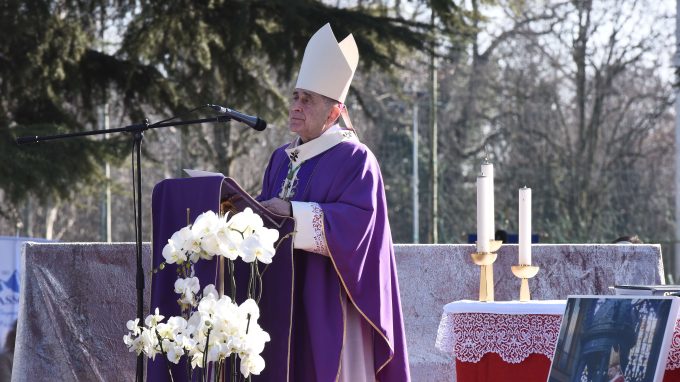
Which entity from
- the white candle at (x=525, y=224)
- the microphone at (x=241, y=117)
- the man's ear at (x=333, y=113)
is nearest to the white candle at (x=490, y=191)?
the white candle at (x=525, y=224)

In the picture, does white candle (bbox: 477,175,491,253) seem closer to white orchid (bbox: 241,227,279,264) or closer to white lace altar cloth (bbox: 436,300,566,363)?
white lace altar cloth (bbox: 436,300,566,363)

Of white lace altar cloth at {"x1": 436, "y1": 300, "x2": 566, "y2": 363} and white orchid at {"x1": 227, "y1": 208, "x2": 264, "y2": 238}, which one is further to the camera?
white lace altar cloth at {"x1": 436, "y1": 300, "x2": 566, "y2": 363}

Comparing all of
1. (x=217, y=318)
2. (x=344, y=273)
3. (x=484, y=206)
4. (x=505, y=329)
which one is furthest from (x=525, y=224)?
(x=217, y=318)

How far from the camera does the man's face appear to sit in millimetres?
5156

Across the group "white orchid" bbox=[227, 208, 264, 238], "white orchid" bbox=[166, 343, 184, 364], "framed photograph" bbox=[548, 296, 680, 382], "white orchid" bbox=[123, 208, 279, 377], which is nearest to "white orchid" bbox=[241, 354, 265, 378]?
"white orchid" bbox=[123, 208, 279, 377]

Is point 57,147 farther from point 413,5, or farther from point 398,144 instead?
point 398,144

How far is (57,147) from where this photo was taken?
1286cm

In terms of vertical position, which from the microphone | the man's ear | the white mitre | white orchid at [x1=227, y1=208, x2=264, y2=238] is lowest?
white orchid at [x1=227, y1=208, x2=264, y2=238]

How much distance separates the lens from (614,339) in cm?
391

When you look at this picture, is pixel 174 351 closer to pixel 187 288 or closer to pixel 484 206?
pixel 187 288

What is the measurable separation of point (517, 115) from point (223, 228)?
23.0 metres

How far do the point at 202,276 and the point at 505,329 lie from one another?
1178 millimetres

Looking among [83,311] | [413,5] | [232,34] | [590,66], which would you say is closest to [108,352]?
[83,311]

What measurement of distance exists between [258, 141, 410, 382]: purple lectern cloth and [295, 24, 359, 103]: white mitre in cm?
24
